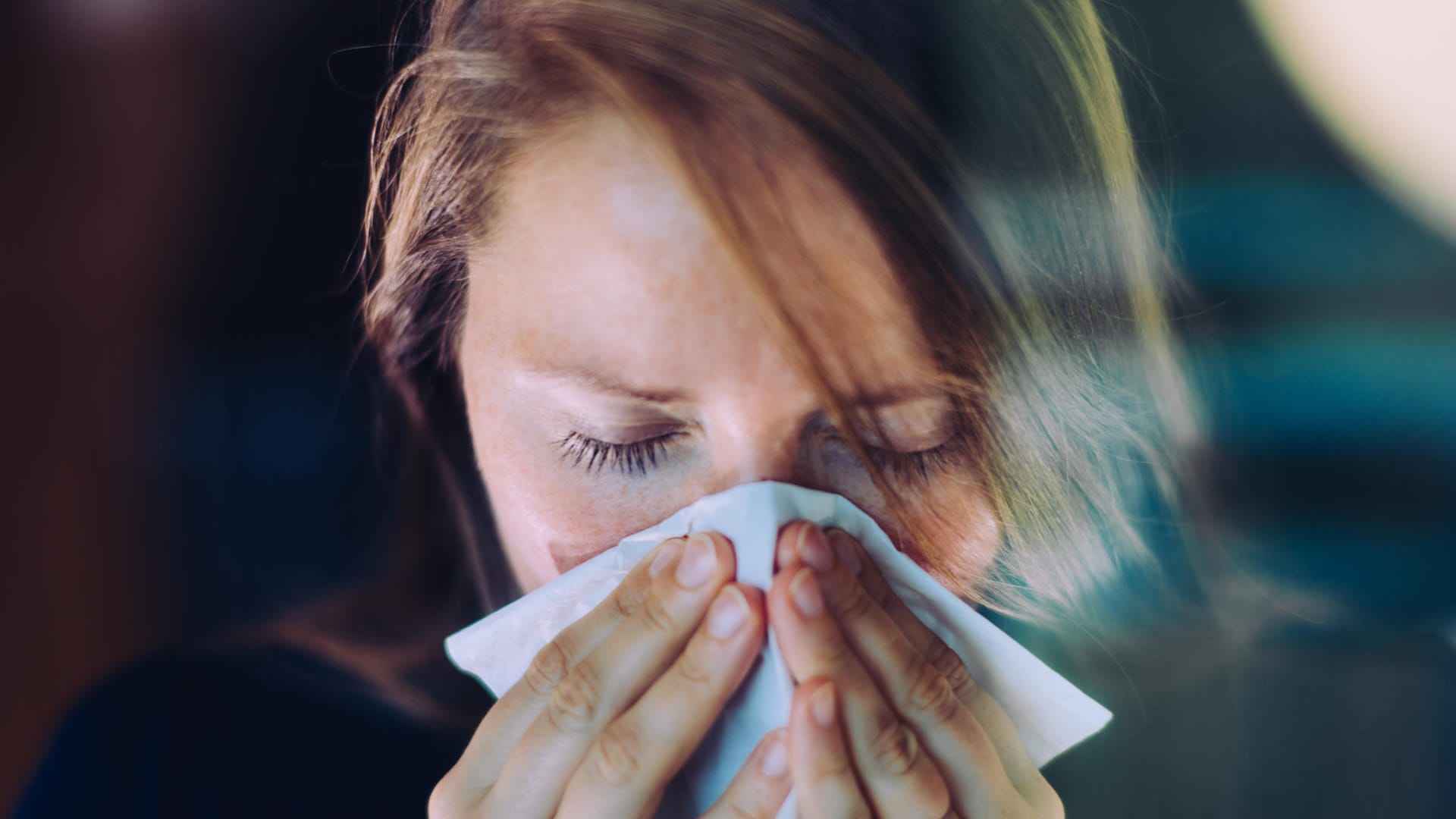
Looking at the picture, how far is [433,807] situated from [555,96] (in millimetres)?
502

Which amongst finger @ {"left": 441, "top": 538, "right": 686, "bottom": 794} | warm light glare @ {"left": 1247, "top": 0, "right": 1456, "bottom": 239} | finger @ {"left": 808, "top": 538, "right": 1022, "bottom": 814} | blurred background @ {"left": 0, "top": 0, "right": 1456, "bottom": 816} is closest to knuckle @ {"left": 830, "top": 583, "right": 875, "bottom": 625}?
finger @ {"left": 808, "top": 538, "right": 1022, "bottom": 814}

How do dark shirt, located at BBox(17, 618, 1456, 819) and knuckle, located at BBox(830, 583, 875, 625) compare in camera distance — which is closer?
knuckle, located at BBox(830, 583, 875, 625)

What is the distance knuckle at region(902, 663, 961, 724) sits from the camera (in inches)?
23.0

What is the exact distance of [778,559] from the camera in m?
0.57

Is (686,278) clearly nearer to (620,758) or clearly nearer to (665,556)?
(665,556)

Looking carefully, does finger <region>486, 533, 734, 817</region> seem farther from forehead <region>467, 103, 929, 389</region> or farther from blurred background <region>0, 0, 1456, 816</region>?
blurred background <region>0, 0, 1456, 816</region>

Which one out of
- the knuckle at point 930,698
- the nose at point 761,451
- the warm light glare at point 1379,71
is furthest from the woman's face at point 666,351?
the warm light glare at point 1379,71

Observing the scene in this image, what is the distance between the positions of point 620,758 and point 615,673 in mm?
51

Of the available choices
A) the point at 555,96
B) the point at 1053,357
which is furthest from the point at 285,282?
the point at 1053,357

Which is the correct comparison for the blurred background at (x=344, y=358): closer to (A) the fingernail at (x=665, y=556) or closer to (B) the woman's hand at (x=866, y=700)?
(B) the woman's hand at (x=866, y=700)

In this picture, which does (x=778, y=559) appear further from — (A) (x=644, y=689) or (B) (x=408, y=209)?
(B) (x=408, y=209)

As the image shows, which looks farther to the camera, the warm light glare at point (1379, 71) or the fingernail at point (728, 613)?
the warm light glare at point (1379, 71)

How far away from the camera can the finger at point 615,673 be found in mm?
563

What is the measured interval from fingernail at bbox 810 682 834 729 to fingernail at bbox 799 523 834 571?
70 millimetres
